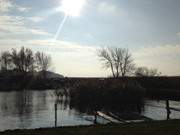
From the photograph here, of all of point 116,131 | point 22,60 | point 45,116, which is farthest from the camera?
point 22,60

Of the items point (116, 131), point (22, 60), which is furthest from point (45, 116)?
point (22, 60)

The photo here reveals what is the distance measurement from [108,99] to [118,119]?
2211cm

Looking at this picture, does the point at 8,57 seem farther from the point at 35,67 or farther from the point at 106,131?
the point at 106,131

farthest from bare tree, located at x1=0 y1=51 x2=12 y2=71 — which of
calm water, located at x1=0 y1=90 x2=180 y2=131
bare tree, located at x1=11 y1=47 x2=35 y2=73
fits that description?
calm water, located at x1=0 y1=90 x2=180 y2=131

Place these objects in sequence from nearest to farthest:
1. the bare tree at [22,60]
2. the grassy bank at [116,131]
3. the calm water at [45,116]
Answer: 1. the grassy bank at [116,131]
2. the calm water at [45,116]
3. the bare tree at [22,60]

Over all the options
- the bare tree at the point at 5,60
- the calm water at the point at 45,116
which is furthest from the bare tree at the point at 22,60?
Result: the calm water at the point at 45,116

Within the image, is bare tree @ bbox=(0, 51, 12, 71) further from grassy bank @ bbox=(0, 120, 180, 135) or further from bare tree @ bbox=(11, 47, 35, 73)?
grassy bank @ bbox=(0, 120, 180, 135)

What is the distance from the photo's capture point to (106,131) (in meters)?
13.8

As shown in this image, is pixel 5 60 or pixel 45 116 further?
pixel 5 60

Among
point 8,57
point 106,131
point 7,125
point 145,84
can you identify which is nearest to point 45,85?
point 8,57

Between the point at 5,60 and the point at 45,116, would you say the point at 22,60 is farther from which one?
the point at 45,116

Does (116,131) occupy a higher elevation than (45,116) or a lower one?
higher

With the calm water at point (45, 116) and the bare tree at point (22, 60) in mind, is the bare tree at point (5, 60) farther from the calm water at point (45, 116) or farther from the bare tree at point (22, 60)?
the calm water at point (45, 116)

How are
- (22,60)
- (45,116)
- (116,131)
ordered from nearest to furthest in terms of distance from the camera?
1. (116,131)
2. (45,116)
3. (22,60)
